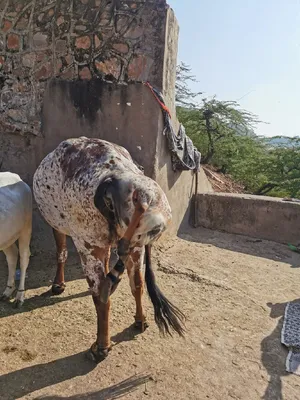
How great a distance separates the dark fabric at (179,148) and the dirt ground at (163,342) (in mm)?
1391

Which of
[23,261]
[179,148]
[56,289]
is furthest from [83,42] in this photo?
[56,289]

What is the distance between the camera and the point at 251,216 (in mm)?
5836

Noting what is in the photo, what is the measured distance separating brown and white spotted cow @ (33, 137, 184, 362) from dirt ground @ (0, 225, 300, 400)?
0.70 feet

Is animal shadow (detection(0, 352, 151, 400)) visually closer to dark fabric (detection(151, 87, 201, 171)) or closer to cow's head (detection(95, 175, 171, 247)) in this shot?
cow's head (detection(95, 175, 171, 247))

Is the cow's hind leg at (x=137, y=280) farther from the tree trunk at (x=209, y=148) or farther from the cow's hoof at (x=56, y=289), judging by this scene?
the tree trunk at (x=209, y=148)

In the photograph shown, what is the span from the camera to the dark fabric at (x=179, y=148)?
4.41 m

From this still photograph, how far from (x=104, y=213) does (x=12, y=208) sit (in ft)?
3.90

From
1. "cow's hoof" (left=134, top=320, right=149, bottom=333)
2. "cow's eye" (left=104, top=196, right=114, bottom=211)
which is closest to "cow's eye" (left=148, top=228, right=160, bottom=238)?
"cow's eye" (left=104, top=196, right=114, bottom=211)

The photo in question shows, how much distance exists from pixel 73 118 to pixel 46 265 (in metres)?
1.78

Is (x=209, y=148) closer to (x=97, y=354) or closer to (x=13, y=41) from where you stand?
(x=13, y=41)

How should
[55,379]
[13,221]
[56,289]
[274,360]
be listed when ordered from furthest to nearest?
[56,289], [13,221], [274,360], [55,379]

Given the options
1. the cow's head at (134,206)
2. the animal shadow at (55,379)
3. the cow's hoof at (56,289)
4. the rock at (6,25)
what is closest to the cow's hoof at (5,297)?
the cow's hoof at (56,289)

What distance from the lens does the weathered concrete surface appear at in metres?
5.62

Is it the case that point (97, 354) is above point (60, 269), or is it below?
below
